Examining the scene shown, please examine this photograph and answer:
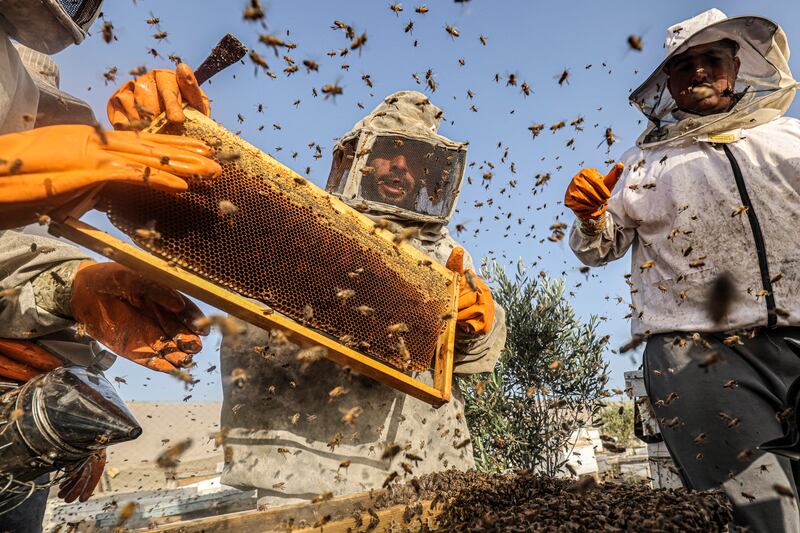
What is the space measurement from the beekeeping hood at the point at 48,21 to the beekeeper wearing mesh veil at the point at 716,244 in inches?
127

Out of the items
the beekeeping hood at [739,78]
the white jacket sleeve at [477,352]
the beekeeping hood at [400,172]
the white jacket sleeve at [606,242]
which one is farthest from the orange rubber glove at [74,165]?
the beekeeping hood at [739,78]

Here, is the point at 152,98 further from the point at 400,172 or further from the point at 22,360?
the point at 400,172

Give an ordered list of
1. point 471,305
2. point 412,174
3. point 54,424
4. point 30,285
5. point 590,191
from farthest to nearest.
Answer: point 412,174, point 471,305, point 590,191, point 30,285, point 54,424

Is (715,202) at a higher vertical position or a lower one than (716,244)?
higher

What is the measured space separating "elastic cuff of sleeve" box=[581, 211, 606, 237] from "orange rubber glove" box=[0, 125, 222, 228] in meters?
2.57

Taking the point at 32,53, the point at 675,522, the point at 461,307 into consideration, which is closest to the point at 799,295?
the point at 675,522

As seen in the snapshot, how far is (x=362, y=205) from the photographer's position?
4234mm

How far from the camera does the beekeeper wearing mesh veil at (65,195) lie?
7.16 feet

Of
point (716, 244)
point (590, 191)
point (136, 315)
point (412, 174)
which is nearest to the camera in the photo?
point (136, 315)

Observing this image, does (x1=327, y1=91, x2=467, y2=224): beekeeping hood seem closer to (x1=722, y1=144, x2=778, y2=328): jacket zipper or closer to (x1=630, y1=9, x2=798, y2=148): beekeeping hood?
(x1=630, y1=9, x2=798, y2=148): beekeeping hood

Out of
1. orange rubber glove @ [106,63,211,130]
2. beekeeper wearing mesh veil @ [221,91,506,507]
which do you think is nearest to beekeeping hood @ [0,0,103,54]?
orange rubber glove @ [106,63,211,130]

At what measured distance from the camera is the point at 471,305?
3787 millimetres

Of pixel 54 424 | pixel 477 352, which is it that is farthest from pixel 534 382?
pixel 54 424

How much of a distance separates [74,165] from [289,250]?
3.85 ft
